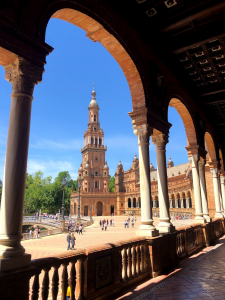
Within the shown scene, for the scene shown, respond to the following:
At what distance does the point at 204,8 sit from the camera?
640cm

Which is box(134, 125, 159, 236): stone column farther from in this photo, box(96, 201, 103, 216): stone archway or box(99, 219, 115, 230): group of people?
box(96, 201, 103, 216): stone archway

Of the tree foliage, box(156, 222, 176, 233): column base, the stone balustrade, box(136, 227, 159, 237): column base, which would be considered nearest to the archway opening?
the tree foliage

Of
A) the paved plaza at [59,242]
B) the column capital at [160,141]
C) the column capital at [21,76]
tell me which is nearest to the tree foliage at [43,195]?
the paved plaza at [59,242]

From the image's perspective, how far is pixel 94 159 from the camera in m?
74.7

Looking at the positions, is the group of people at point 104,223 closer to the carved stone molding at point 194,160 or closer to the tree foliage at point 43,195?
the carved stone molding at point 194,160

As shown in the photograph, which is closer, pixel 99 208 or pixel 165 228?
pixel 165 228

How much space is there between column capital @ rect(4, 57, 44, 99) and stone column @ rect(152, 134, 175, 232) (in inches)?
207

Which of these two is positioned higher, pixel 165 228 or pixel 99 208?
pixel 165 228

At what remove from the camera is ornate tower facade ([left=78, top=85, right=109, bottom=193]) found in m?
71.6

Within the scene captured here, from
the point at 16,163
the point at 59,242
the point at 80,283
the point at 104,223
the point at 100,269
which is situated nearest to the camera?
the point at 16,163

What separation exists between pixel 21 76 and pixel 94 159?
233 ft

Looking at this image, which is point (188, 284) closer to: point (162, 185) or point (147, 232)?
point (147, 232)

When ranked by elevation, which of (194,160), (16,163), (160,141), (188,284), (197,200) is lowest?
(188,284)

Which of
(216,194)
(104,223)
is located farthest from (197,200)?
(104,223)
